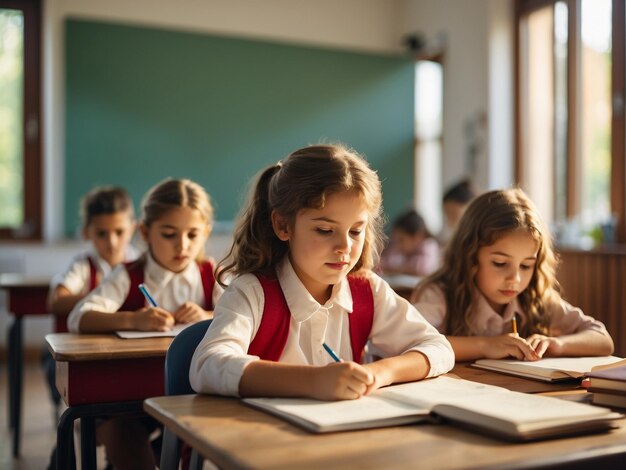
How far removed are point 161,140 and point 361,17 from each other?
6.97 ft

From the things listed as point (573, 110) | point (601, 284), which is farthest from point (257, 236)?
point (573, 110)

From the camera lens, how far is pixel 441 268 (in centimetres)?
189

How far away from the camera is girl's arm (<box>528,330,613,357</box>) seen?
5.18ft

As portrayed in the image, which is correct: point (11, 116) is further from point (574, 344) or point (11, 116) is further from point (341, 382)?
point (341, 382)

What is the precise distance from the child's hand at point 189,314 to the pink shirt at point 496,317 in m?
0.61

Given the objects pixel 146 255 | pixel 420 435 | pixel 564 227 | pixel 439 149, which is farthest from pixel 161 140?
pixel 420 435

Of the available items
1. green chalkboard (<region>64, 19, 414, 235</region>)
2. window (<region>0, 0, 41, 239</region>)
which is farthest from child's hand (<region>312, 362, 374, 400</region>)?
window (<region>0, 0, 41, 239</region>)

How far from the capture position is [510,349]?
1.55 m

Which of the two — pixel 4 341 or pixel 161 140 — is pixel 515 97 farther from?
pixel 4 341

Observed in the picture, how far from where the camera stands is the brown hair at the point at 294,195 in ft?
4.42

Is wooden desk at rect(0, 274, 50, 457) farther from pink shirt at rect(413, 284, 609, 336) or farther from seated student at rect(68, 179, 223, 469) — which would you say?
pink shirt at rect(413, 284, 609, 336)

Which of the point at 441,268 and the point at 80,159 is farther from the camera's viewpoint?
the point at 80,159

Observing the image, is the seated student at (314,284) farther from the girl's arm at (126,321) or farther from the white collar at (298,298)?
the girl's arm at (126,321)

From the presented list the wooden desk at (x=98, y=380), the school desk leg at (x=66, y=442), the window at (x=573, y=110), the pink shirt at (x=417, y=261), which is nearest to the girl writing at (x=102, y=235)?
the wooden desk at (x=98, y=380)
